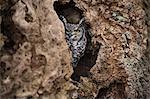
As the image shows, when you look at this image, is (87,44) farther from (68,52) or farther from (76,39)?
(68,52)

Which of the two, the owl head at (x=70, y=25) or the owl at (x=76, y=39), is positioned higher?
the owl head at (x=70, y=25)

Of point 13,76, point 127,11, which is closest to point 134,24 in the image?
point 127,11

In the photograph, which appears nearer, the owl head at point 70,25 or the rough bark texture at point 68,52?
the rough bark texture at point 68,52

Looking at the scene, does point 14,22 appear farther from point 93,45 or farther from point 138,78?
point 138,78

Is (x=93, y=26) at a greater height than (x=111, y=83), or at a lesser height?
greater

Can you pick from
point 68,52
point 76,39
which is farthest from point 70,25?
point 68,52
